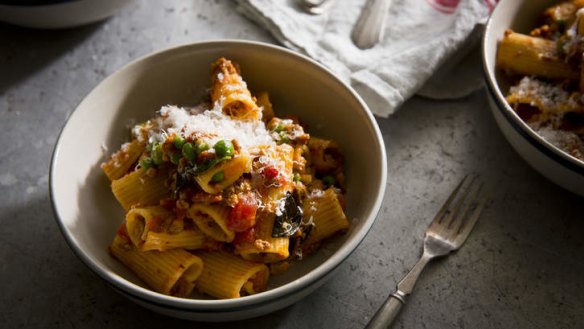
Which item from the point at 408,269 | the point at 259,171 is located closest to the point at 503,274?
the point at 408,269


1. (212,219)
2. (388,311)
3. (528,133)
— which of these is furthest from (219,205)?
(528,133)

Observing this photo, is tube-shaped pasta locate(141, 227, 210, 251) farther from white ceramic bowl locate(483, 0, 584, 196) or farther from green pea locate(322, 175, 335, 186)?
white ceramic bowl locate(483, 0, 584, 196)

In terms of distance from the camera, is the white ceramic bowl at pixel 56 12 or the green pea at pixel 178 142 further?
the white ceramic bowl at pixel 56 12

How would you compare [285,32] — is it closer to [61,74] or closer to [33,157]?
[61,74]

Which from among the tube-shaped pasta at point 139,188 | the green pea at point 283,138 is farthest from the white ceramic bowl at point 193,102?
the green pea at point 283,138

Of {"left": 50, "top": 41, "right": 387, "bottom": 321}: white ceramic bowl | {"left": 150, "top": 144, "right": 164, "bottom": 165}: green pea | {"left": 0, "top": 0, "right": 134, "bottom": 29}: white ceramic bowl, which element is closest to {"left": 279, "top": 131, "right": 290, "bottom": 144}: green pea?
{"left": 50, "top": 41, "right": 387, "bottom": 321}: white ceramic bowl

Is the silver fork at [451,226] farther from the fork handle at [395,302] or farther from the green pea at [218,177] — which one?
the green pea at [218,177]
